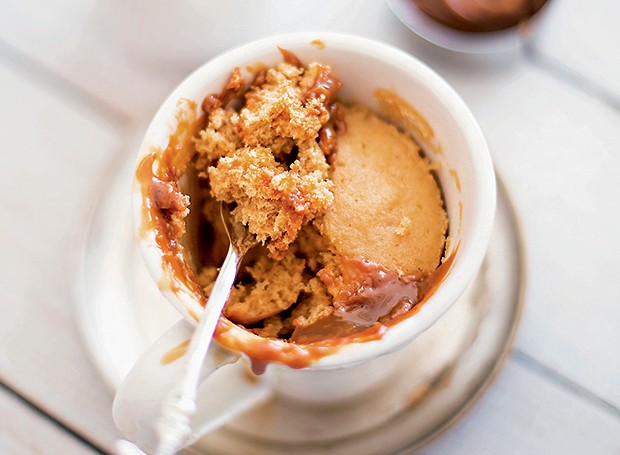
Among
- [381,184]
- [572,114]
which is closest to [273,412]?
[381,184]

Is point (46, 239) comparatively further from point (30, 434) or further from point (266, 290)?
point (266, 290)

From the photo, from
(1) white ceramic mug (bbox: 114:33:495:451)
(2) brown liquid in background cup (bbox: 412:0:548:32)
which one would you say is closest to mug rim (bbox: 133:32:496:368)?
(1) white ceramic mug (bbox: 114:33:495:451)

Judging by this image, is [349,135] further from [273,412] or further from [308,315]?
[273,412]

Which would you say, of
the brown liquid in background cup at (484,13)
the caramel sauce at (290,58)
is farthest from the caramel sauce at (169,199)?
the brown liquid in background cup at (484,13)

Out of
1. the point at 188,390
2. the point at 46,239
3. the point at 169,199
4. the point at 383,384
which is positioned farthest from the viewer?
the point at 46,239

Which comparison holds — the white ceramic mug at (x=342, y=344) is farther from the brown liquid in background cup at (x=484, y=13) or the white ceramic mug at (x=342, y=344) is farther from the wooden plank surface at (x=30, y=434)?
the brown liquid in background cup at (x=484, y=13)

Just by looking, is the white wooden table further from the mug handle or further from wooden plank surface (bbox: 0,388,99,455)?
the mug handle

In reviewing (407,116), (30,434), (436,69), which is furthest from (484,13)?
(30,434)
